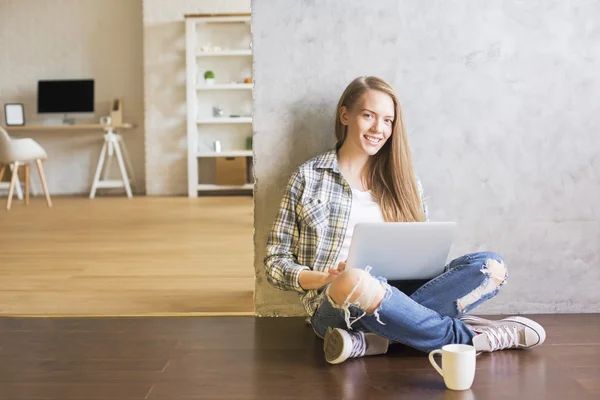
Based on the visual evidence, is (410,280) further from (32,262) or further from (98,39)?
(98,39)

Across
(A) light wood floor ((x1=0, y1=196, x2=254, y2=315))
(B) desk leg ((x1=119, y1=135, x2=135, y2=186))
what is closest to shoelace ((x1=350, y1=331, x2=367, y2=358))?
(A) light wood floor ((x1=0, y1=196, x2=254, y2=315))

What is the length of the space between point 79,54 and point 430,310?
22.7 ft

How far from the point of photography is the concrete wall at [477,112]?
2.33 metres

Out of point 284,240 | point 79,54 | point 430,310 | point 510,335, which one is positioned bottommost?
point 510,335

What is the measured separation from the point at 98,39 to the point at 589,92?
647cm

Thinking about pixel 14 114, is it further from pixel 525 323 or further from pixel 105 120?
pixel 525 323

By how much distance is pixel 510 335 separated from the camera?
2.00 metres

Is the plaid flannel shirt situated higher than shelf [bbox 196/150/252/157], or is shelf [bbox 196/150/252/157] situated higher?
the plaid flannel shirt

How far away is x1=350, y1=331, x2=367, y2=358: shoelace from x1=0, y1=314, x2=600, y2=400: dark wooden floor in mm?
21

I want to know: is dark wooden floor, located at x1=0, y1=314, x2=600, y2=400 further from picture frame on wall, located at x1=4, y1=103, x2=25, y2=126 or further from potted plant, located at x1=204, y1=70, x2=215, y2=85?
picture frame on wall, located at x1=4, y1=103, x2=25, y2=126

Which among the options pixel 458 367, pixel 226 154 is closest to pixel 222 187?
pixel 226 154

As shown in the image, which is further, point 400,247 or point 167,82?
point 167,82

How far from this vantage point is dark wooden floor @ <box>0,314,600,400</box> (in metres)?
1.66

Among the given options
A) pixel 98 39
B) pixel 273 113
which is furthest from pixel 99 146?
pixel 273 113
